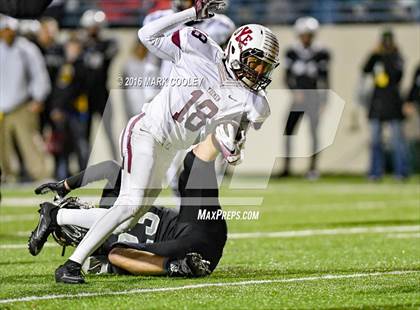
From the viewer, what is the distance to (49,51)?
13.8 meters

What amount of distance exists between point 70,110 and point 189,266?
8147mm

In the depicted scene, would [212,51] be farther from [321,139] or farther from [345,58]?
[345,58]

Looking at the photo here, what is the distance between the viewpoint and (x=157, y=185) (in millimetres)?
5438

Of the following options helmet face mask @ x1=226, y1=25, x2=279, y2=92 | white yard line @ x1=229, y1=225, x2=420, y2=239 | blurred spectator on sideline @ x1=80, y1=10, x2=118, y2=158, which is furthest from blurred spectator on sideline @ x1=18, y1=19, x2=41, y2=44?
helmet face mask @ x1=226, y1=25, x2=279, y2=92

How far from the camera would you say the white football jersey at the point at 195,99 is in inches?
217

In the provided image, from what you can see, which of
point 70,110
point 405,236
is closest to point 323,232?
point 405,236

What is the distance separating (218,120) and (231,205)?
2501mm

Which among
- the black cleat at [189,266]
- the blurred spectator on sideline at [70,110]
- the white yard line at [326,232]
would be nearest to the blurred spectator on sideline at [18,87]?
the blurred spectator on sideline at [70,110]

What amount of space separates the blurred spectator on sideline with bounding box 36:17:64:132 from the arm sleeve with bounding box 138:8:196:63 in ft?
26.5

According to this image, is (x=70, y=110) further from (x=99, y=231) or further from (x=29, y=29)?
(x=99, y=231)

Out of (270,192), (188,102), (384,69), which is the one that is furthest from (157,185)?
(384,69)

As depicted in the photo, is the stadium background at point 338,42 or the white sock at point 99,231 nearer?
the white sock at point 99,231

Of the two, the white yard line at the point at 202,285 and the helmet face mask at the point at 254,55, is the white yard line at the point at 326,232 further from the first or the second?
the helmet face mask at the point at 254,55

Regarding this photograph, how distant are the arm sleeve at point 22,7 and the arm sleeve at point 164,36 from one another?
0.93 metres
